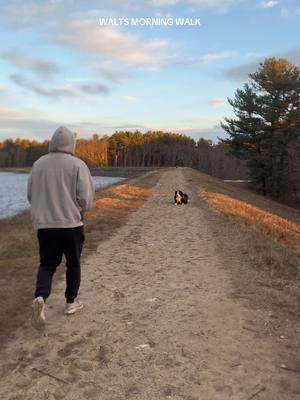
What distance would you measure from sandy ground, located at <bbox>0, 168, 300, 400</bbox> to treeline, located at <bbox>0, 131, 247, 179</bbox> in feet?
369

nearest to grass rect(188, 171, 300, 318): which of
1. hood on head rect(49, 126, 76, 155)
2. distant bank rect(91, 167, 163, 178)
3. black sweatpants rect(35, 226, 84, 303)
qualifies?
black sweatpants rect(35, 226, 84, 303)

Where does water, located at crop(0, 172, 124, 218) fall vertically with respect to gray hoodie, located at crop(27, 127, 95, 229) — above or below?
below

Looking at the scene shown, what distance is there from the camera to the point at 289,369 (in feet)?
13.8

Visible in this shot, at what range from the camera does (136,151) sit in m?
147

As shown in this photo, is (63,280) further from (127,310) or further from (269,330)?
(269,330)

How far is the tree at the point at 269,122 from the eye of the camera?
40.9m

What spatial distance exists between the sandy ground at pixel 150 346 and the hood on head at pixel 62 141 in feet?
6.36

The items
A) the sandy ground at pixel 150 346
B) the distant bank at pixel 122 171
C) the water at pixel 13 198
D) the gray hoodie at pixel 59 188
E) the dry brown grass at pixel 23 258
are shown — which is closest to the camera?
the sandy ground at pixel 150 346

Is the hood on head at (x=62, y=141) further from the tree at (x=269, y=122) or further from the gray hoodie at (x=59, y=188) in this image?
the tree at (x=269, y=122)

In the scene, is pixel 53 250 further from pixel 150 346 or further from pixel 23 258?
pixel 23 258

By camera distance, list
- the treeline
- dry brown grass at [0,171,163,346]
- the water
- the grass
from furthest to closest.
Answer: the treeline
the water
the grass
dry brown grass at [0,171,163,346]

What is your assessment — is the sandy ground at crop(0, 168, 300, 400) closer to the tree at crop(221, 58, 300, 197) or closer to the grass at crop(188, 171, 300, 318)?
the grass at crop(188, 171, 300, 318)

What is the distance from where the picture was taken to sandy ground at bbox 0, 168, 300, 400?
12.8 ft

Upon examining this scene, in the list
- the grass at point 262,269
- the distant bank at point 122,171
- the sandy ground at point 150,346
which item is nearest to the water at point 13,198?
the grass at point 262,269
